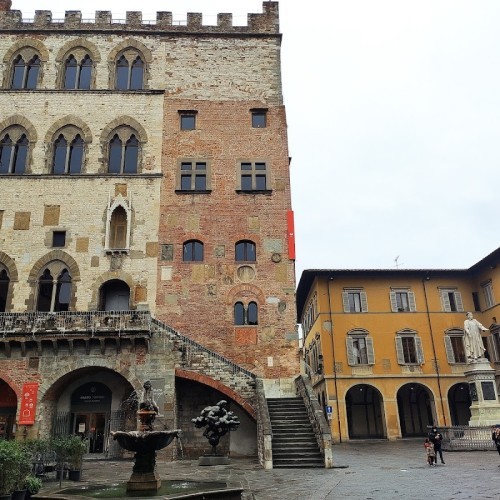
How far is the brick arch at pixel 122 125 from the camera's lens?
2817cm

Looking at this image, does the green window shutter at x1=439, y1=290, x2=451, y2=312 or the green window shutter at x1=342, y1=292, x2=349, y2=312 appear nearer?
the green window shutter at x1=342, y1=292, x2=349, y2=312

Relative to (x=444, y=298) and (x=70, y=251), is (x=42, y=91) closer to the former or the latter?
(x=70, y=251)

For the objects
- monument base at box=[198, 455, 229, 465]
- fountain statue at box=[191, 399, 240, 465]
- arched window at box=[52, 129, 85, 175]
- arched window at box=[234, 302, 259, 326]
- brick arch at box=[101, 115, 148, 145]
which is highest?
brick arch at box=[101, 115, 148, 145]

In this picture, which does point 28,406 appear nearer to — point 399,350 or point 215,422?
point 215,422

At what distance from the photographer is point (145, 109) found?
28.9m

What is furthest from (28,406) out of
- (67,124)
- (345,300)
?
(345,300)

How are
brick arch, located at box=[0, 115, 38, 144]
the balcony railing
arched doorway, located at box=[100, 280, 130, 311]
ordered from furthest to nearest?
brick arch, located at box=[0, 115, 38, 144], arched doorway, located at box=[100, 280, 130, 311], the balcony railing

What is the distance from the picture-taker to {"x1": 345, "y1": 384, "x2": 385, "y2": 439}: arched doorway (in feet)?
120

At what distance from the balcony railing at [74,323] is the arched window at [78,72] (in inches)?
560

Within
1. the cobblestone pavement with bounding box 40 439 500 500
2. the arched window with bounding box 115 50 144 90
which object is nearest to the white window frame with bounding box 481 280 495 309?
the cobblestone pavement with bounding box 40 439 500 500

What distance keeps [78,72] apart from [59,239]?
10558mm

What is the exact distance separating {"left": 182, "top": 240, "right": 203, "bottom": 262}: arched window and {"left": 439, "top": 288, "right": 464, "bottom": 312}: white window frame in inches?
756

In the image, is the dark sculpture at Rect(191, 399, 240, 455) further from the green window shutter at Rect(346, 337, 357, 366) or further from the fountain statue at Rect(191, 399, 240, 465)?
the green window shutter at Rect(346, 337, 357, 366)

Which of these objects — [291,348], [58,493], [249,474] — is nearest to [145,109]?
[291,348]
